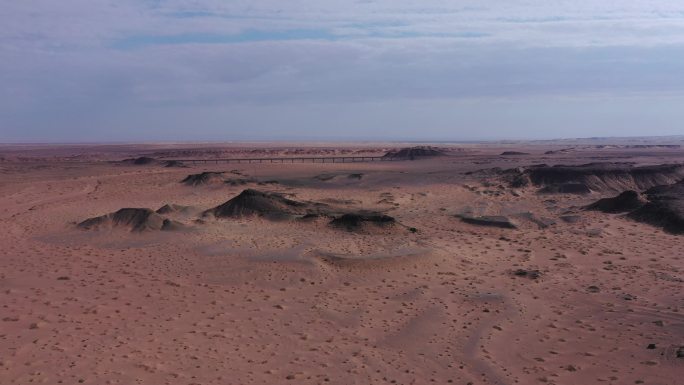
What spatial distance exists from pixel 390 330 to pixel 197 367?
3.47m

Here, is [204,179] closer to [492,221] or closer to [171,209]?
[171,209]

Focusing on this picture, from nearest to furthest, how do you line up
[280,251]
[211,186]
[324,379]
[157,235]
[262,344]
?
[324,379] < [262,344] < [280,251] < [157,235] < [211,186]

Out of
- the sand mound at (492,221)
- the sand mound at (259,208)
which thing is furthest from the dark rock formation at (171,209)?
the sand mound at (492,221)

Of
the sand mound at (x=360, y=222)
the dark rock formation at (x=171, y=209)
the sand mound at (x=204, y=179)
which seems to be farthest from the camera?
the sand mound at (x=204, y=179)

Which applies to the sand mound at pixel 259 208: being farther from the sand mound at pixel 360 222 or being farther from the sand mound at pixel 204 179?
the sand mound at pixel 204 179

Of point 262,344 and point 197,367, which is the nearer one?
point 197,367

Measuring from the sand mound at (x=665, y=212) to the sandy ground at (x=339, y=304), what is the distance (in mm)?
731

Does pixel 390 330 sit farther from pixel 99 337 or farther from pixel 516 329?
pixel 99 337

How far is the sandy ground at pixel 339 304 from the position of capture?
7.87 metres

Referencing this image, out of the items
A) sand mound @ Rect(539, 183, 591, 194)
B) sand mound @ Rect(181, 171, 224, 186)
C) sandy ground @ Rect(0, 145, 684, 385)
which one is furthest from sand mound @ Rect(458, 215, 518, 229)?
sand mound @ Rect(181, 171, 224, 186)

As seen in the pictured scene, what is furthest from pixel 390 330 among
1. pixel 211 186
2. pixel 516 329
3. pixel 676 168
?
Answer: pixel 676 168

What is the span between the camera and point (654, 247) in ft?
52.5

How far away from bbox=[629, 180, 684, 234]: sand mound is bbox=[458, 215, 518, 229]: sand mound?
495 cm

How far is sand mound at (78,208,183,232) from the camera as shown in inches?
714
